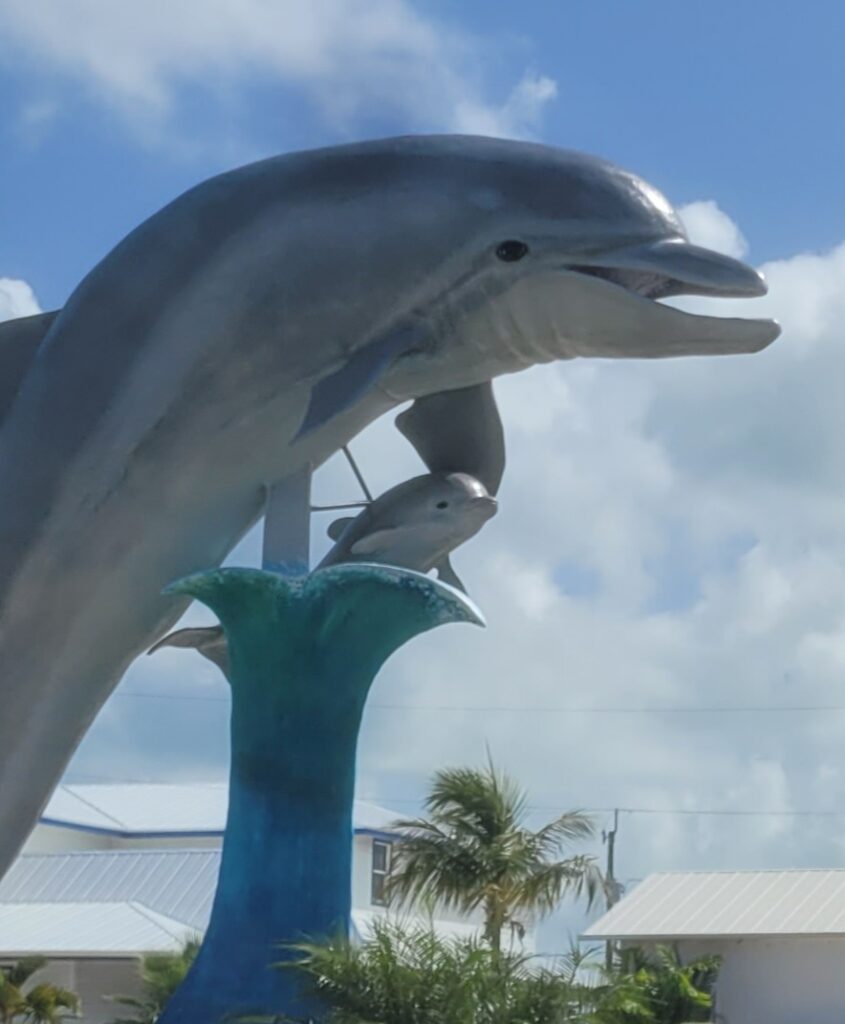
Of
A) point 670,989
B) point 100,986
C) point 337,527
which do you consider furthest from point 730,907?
point 337,527

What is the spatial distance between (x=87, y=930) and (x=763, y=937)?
9259 mm

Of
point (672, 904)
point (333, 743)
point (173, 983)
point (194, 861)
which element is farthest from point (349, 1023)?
point (194, 861)

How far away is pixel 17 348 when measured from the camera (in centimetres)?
1284

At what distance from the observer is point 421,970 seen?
11.4 metres

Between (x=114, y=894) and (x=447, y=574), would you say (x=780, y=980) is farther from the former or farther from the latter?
(x=447, y=574)

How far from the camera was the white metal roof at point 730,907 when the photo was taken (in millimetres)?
27109

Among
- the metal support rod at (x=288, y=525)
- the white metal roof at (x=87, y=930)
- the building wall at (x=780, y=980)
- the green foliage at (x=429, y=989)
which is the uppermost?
the metal support rod at (x=288, y=525)

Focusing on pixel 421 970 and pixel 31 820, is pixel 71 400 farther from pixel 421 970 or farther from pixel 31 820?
pixel 421 970

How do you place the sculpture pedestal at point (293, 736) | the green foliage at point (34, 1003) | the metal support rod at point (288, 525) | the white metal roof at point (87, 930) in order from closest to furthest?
the sculpture pedestal at point (293, 736) → the metal support rod at point (288, 525) → the green foliage at point (34, 1003) → the white metal roof at point (87, 930)

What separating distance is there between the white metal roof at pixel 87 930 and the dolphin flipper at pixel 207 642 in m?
13.9

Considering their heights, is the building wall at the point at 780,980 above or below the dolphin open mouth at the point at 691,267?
below

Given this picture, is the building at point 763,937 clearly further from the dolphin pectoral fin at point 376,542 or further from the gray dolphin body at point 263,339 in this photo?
the gray dolphin body at point 263,339

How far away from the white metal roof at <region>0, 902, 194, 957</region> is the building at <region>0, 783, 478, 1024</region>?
0.05ft

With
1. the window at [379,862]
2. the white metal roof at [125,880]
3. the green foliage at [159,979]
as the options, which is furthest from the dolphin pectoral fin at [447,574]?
the window at [379,862]
